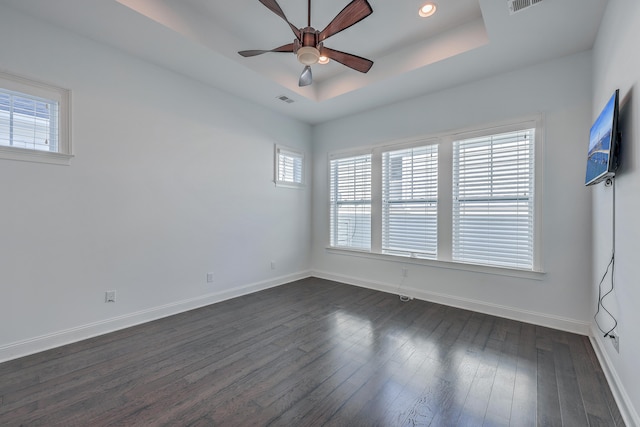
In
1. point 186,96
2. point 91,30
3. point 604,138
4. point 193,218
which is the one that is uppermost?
point 91,30

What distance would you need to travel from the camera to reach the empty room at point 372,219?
1893 millimetres

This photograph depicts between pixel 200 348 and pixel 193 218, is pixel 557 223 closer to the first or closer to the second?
pixel 200 348

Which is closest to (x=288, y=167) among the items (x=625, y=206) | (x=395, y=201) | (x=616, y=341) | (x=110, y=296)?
(x=395, y=201)

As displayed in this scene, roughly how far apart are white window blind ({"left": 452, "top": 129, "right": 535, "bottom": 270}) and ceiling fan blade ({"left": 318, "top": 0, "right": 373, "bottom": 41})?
227 cm

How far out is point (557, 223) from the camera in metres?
3.01

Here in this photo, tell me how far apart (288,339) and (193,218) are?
200 cm

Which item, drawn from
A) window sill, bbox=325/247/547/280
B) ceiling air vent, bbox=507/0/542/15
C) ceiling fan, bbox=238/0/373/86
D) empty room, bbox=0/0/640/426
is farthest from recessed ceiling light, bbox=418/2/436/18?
window sill, bbox=325/247/547/280

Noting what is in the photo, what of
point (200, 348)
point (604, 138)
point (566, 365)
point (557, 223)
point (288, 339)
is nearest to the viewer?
point (604, 138)

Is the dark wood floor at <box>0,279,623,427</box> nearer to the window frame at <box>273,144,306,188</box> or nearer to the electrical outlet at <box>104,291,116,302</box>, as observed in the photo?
the electrical outlet at <box>104,291,116,302</box>

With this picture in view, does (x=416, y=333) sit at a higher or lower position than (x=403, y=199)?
lower

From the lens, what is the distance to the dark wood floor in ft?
5.66

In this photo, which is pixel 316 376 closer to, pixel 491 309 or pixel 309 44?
pixel 491 309

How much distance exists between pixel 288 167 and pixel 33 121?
10.5 ft

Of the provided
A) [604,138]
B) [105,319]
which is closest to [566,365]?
[604,138]
